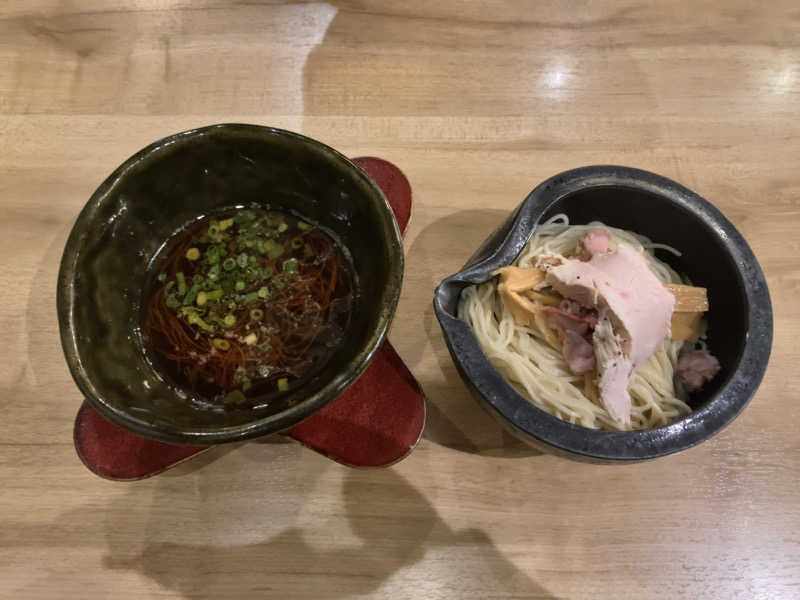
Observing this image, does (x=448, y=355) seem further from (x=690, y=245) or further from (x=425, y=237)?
(x=690, y=245)

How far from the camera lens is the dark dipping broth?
1.20m

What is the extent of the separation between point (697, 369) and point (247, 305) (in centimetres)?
107

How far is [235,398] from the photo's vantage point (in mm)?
1163

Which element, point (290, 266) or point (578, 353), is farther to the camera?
point (290, 266)

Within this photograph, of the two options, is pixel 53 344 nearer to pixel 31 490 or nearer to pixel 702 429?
pixel 31 490

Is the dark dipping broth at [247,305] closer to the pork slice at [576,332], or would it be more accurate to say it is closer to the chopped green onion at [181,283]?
the chopped green onion at [181,283]

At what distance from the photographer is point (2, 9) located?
1912 mm

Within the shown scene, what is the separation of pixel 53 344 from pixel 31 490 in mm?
376

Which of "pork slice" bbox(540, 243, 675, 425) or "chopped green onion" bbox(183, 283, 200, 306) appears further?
"chopped green onion" bbox(183, 283, 200, 306)

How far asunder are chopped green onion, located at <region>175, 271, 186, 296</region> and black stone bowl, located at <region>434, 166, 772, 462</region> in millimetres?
618

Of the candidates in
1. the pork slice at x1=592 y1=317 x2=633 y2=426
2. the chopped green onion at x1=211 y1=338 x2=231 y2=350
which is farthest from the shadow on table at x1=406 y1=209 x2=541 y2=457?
the chopped green onion at x1=211 y1=338 x2=231 y2=350

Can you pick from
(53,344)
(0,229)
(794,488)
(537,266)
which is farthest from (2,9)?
(794,488)

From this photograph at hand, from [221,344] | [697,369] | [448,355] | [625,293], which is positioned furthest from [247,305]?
[697,369]

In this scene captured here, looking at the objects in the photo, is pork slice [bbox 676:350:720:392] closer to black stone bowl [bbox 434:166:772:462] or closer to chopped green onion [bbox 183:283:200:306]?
black stone bowl [bbox 434:166:772:462]
